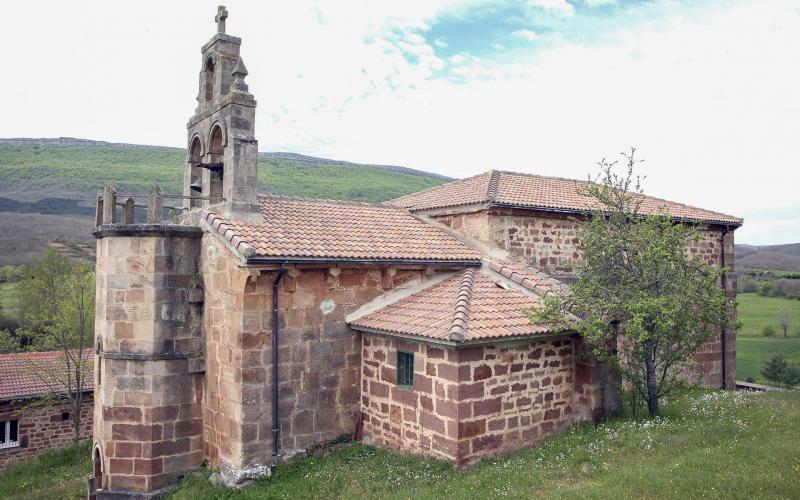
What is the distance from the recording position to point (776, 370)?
2875 centimetres

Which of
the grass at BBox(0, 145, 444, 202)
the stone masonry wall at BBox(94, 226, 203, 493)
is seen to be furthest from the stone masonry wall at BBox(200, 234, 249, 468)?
the grass at BBox(0, 145, 444, 202)

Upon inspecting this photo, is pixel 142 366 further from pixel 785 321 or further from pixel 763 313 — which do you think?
pixel 763 313

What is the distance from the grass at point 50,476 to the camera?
45.0ft

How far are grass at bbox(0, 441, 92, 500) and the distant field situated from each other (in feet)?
135

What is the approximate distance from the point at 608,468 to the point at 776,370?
26745 millimetres

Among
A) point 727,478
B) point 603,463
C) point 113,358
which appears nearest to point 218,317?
point 113,358

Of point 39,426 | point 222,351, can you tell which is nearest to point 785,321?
point 222,351

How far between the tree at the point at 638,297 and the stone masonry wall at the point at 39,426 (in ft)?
62.4

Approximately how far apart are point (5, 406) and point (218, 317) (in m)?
14.4

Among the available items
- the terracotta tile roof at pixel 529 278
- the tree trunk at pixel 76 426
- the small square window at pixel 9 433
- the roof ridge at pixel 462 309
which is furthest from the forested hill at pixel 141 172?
the roof ridge at pixel 462 309

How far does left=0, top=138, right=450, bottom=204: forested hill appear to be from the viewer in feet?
211

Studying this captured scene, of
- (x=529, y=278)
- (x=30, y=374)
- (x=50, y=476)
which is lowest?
(x=50, y=476)

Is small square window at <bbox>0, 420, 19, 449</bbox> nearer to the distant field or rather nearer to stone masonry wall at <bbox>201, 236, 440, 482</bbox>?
stone masonry wall at <bbox>201, 236, 440, 482</bbox>

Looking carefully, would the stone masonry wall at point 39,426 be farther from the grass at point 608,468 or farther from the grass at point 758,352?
the grass at point 758,352
